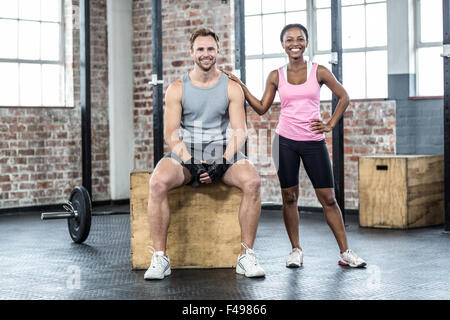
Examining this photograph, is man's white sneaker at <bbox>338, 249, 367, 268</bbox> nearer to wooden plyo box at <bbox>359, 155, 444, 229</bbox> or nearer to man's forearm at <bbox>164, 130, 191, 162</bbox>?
man's forearm at <bbox>164, 130, 191, 162</bbox>

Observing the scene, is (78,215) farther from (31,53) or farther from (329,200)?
(31,53)

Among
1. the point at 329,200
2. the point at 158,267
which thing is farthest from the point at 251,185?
the point at 158,267

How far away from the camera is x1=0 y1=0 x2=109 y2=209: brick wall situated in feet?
23.4

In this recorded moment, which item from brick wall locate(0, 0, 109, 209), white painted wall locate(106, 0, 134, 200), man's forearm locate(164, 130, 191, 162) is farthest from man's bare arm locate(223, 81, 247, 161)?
white painted wall locate(106, 0, 134, 200)

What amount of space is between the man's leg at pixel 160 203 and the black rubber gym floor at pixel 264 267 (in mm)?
228

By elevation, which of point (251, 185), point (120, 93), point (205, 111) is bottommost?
point (251, 185)

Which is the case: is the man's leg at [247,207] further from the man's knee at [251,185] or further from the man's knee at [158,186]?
the man's knee at [158,186]

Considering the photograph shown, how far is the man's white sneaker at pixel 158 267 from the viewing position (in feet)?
12.0

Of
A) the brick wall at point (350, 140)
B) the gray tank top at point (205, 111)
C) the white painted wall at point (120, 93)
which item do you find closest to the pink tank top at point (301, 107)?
the gray tank top at point (205, 111)

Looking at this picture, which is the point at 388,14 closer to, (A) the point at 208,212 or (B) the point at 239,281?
(A) the point at 208,212

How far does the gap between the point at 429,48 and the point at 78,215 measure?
342 cm

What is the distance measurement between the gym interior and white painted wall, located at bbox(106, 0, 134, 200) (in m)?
0.02

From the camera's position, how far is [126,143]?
7980mm

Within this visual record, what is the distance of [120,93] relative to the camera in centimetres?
791
